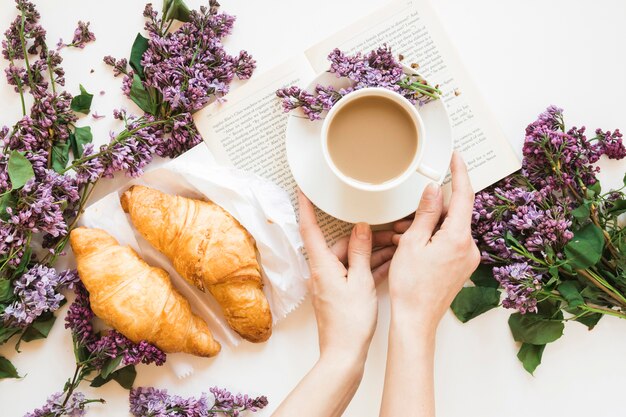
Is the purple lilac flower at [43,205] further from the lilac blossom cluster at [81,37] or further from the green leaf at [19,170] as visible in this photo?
the lilac blossom cluster at [81,37]

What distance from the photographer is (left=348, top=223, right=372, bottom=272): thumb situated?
1.26m

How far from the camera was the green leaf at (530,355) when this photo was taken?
4.47 feet

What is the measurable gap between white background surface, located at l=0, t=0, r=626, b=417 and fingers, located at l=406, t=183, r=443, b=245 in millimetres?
273

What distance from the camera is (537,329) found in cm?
134

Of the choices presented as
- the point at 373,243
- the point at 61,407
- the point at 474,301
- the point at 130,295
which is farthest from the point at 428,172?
the point at 61,407

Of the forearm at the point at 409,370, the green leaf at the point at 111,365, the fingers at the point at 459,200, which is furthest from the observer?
the green leaf at the point at 111,365

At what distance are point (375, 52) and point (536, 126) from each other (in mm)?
451

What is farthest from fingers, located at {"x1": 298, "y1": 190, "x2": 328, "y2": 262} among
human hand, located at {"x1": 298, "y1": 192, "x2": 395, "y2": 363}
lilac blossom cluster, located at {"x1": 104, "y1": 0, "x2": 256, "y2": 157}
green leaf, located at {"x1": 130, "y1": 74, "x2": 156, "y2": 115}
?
green leaf, located at {"x1": 130, "y1": 74, "x2": 156, "y2": 115}

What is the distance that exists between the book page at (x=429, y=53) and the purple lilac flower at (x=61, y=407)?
3.53 feet

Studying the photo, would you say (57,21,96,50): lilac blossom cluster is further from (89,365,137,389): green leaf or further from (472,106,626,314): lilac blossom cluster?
(472,106,626,314): lilac blossom cluster

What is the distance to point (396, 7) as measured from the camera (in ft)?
4.58

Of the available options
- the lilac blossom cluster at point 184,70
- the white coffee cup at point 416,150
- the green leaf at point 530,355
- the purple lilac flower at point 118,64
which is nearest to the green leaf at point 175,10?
the lilac blossom cluster at point 184,70

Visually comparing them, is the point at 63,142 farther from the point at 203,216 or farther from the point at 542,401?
the point at 542,401

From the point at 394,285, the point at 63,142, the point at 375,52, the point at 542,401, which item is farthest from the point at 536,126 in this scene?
the point at 63,142
